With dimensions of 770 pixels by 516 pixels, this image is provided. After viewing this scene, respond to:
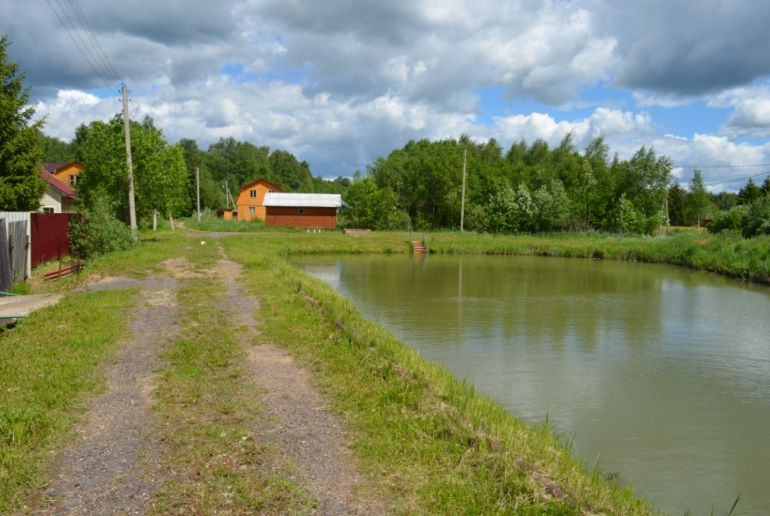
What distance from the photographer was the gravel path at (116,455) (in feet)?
14.4

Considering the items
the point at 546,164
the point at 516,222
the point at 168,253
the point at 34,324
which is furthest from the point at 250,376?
the point at 546,164

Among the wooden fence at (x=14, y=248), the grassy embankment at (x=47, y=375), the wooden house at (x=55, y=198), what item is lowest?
the grassy embankment at (x=47, y=375)

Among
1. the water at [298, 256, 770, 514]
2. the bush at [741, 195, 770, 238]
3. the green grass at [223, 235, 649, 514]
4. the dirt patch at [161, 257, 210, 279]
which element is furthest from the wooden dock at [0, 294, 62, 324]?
the bush at [741, 195, 770, 238]

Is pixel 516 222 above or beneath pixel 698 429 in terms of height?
above

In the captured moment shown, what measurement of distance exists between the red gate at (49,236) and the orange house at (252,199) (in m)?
42.8

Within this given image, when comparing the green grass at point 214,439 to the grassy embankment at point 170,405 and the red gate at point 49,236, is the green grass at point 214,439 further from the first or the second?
the red gate at point 49,236

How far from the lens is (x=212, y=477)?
15.6 feet

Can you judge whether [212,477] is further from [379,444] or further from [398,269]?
[398,269]

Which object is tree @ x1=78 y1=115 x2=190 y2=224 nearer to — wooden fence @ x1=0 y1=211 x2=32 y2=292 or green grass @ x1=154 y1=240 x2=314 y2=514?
wooden fence @ x1=0 y1=211 x2=32 y2=292

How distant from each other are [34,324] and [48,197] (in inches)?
1237

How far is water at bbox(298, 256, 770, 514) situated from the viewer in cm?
697

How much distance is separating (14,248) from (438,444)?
13912mm

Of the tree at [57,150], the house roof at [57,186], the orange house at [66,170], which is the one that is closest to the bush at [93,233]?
the house roof at [57,186]

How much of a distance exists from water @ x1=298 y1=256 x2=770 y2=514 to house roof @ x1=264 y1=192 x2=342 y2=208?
30167 mm
